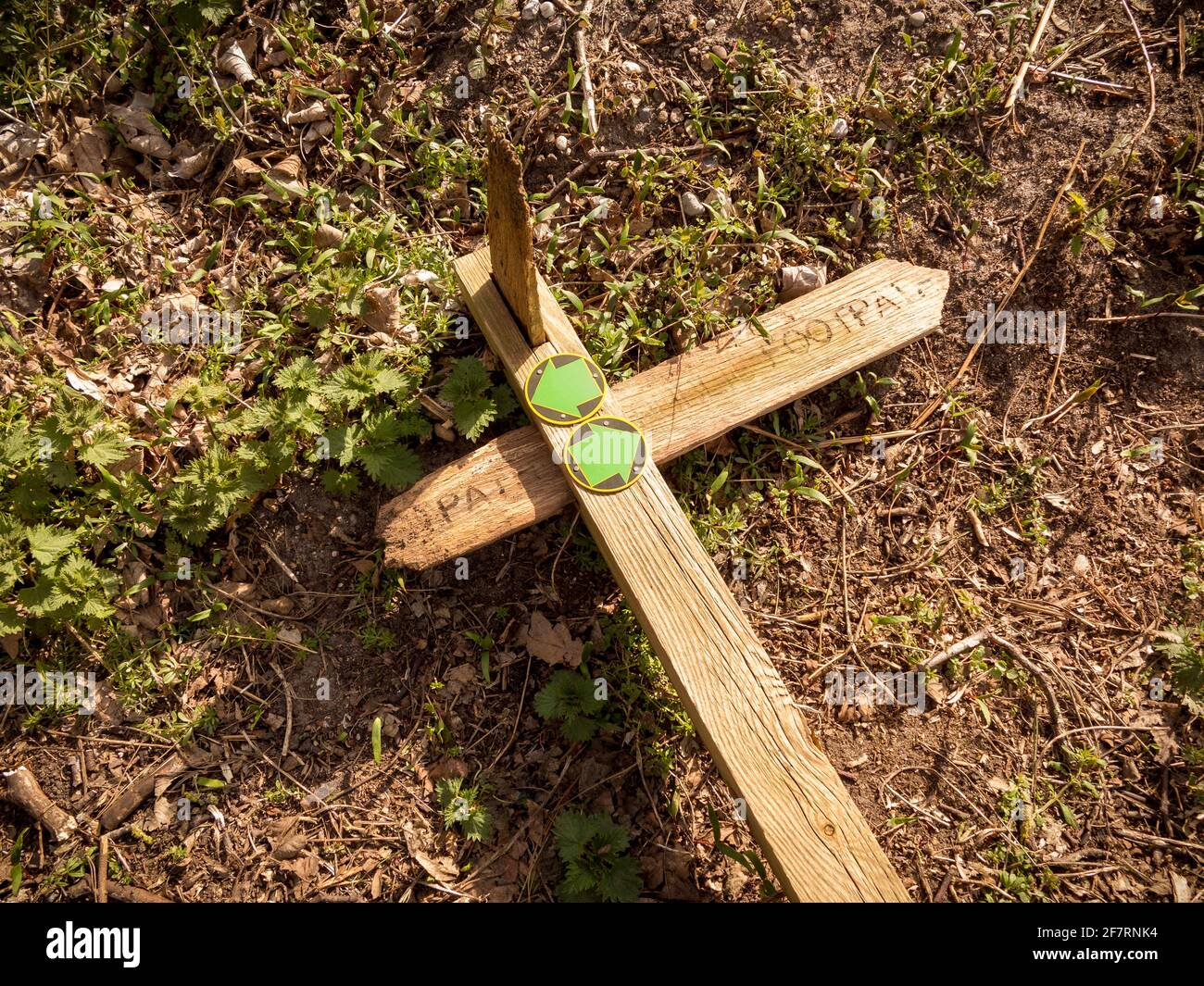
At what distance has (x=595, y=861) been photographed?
245 centimetres

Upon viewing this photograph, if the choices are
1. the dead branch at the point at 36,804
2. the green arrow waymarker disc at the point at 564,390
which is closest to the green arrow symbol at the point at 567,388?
the green arrow waymarker disc at the point at 564,390

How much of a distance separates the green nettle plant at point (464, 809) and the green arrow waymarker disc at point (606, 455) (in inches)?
44.6

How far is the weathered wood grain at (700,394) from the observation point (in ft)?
8.02

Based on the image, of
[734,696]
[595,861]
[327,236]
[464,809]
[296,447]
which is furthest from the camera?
[327,236]

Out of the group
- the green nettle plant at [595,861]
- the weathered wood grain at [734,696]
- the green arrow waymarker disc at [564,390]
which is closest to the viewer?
the weathered wood grain at [734,696]

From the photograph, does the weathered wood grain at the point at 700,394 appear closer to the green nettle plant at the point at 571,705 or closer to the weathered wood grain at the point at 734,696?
the weathered wood grain at the point at 734,696

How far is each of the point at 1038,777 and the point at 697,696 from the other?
Answer: 1.45 meters

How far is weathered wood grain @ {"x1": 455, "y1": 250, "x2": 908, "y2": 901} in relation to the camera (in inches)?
83.8

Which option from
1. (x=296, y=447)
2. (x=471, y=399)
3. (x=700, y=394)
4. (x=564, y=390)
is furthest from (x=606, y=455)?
(x=296, y=447)

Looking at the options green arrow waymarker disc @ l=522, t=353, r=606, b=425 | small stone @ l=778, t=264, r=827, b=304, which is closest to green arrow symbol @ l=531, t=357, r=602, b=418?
green arrow waymarker disc @ l=522, t=353, r=606, b=425

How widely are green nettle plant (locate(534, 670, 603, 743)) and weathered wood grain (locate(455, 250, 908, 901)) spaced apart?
413 mm

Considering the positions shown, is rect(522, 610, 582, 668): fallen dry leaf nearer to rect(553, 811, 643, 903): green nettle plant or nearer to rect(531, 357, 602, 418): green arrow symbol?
rect(553, 811, 643, 903): green nettle plant

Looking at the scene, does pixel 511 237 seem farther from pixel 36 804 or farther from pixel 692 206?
pixel 36 804

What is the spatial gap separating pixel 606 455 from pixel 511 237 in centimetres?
75
